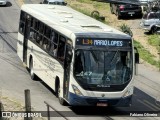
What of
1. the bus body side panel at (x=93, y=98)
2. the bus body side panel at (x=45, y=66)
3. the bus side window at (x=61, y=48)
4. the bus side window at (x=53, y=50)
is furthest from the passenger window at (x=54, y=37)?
the bus body side panel at (x=93, y=98)

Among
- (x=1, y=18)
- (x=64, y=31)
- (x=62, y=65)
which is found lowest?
(x=1, y=18)

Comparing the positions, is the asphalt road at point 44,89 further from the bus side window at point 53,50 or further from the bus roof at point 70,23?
the bus roof at point 70,23

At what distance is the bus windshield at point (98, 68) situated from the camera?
17922mm

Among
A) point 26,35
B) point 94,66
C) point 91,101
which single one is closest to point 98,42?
point 94,66

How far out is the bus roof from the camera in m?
18.5

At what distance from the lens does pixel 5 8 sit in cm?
4784

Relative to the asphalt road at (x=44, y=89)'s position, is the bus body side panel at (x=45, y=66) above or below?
above

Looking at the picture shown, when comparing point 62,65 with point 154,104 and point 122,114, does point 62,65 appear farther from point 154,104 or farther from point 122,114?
point 154,104

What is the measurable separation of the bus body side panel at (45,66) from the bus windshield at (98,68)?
1447 millimetres

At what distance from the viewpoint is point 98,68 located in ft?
58.9

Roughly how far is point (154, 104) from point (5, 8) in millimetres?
29544

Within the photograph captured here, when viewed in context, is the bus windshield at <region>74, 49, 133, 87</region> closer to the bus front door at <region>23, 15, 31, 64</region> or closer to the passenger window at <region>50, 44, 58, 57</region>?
the passenger window at <region>50, 44, 58, 57</region>

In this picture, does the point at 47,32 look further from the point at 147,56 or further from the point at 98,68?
the point at 147,56

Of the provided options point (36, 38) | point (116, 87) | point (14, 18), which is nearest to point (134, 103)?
point (116, 87)
